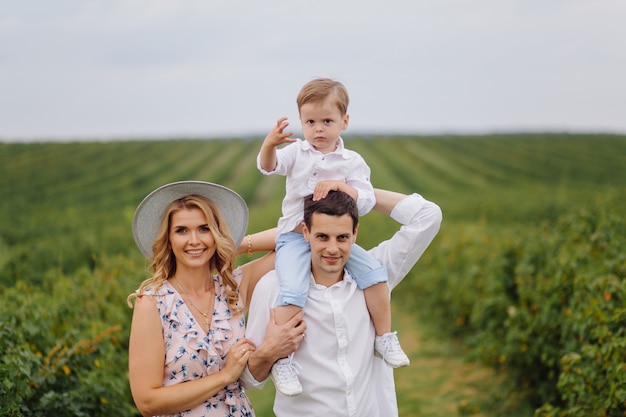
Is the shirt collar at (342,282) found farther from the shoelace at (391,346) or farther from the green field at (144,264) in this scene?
the green field at (144,264)

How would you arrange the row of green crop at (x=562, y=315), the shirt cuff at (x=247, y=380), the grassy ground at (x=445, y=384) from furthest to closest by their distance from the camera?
1. the grassy ground at (x=445, y=384)
2. the row of green crop at (x=562, y=315)
3. the shirt cuff at (x=247, y=380)

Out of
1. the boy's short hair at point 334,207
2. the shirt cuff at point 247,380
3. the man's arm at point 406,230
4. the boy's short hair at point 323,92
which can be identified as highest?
the boy's short hair at point 323,92

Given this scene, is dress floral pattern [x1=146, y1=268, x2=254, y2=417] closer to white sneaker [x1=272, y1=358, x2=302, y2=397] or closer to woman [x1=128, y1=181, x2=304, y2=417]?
woman [x1=128, y1=181, x2=304, y2=417]

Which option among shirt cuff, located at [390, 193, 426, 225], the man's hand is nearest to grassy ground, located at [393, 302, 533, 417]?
shirt cuff, located at [390, 193, 426, 225]

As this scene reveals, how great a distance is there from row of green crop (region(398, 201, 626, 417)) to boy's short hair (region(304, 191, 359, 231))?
2.15 m

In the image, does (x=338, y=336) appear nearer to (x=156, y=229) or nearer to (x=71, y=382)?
(x=156, y=229)

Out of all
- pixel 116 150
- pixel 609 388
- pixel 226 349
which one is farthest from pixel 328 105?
pixel 116 150

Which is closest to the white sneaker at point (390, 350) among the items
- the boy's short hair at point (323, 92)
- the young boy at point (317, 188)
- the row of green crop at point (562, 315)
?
the young boy at point (317, 188)

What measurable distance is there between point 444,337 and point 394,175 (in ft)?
122

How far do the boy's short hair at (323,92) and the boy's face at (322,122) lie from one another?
0.02 m

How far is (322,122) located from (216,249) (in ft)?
2.46

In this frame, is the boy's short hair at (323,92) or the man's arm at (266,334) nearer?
the man's arm at (266,334)

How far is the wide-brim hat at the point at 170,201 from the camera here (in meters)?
2.95

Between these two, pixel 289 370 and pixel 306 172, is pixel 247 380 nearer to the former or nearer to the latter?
pixel 289 370
